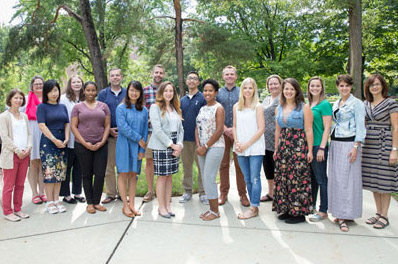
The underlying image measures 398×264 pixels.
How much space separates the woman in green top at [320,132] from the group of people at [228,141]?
0.01 meters

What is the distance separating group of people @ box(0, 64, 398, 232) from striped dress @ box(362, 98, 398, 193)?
1 centimetres

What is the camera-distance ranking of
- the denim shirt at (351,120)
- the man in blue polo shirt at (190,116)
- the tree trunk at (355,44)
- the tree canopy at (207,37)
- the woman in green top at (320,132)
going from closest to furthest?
the denim shirt at (351,120)
the woman in green top at (320,132)
the man in blue polo shirt at (190,116)
the tree trunk at (355,44)
the tree canopy at (207,37)

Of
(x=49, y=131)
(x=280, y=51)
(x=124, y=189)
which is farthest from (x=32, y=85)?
(x=280, y=51)

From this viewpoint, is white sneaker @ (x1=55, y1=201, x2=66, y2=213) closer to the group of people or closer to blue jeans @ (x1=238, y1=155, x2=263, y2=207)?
the group of people

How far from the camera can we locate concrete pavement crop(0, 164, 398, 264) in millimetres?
3162

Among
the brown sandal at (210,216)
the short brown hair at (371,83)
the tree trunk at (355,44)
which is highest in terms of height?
the tree trunk at (355,44)

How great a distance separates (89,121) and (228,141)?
2.02 metres

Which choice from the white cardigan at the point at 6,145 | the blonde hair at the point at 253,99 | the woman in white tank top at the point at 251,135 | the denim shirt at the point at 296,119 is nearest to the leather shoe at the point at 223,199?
the woman in white tank top at the point at 251,135

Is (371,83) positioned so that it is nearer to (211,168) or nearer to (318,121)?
(318,121)

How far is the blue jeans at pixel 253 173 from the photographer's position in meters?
4.17

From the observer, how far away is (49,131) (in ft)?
14.3

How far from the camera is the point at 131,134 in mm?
4172

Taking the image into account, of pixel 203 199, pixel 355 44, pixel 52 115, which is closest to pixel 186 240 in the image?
pixel 203 199

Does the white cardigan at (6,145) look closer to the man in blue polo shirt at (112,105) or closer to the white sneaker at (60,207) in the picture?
the white sneaker at (60,207)
